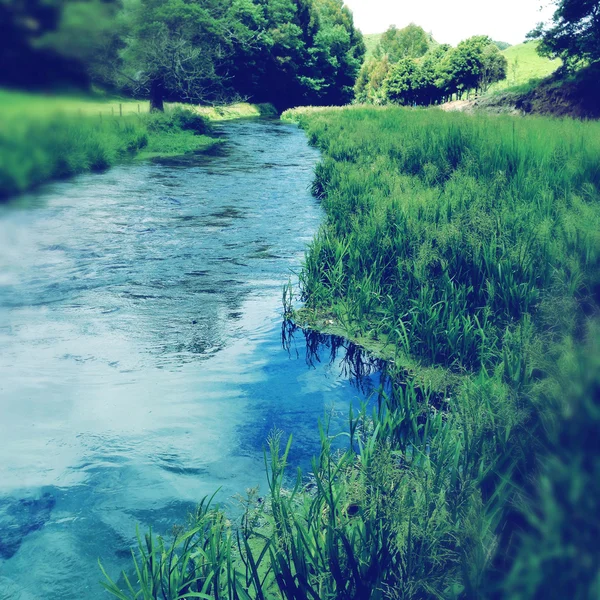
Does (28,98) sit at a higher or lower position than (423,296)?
higher

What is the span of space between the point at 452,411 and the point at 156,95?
22234mm

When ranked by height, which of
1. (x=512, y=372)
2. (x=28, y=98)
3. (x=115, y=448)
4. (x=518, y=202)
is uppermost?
(x=28, y=98)

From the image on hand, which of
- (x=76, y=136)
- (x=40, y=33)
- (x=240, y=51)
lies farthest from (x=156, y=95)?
(x=40, y=33)

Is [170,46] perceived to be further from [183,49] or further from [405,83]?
[405,83]

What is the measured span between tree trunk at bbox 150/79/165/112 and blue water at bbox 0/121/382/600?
15.8 metres

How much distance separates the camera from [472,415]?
240 centimetres

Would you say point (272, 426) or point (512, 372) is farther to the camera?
point (272, 426)

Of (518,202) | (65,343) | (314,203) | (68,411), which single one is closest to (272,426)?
(68,411)

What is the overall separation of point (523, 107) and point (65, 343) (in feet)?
72.8

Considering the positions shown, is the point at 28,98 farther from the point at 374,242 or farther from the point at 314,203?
the point at 314,203

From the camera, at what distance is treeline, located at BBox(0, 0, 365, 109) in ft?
5.04

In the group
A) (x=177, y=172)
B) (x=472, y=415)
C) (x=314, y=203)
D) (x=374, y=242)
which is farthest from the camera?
(x=177, y=172)

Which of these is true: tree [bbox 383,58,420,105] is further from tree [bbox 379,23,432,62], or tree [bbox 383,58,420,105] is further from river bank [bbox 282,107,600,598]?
river bank [bbox 282,107,600,598]

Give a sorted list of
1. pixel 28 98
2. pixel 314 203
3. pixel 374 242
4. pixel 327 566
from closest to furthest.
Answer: pixel 28 98 < pixel 327 566 < pixel 374 242 < pixel 314 203
